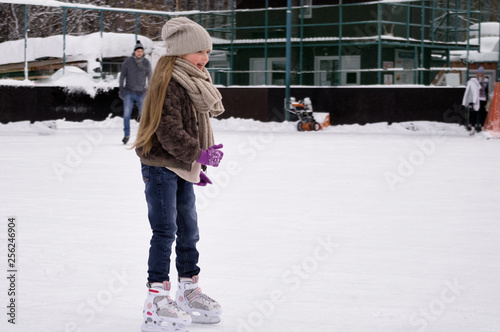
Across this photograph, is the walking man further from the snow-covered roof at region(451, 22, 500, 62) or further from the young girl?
the snow-covered roof at region(451, 22, 500, 62)

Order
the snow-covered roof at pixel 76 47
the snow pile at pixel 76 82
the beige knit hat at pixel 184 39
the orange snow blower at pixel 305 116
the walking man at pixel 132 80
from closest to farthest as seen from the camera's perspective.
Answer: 1. the beige knit hat at pixel 184 39
2. the walking man at pixel 132 80
3. the snow-covered roof at pixel 76 47
4. the snow pile at pixel 76 82
5. the orange snow blower at pixel 305 116

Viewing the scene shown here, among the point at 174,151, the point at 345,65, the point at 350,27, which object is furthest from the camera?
the point at 345,65

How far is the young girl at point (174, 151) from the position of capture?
3.52 metres

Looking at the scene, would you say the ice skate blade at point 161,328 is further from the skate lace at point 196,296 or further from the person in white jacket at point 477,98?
the person in white jacket at point 477,98

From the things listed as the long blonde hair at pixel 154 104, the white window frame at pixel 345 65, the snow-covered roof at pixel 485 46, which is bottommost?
the long blonde hair at pixel 154 104

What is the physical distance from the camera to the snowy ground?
3.83m

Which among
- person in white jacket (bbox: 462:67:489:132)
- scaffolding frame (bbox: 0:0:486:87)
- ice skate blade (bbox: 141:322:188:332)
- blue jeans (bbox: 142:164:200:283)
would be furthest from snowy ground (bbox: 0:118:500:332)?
scaffolding frame (bbox: 0:0:486:87)

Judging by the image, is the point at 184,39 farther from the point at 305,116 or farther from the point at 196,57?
the point at 305,116

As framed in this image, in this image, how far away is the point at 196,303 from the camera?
3.75 m

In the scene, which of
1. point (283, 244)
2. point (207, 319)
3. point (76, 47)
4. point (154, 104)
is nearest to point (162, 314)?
point (207, 319)

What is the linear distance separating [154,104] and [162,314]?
917 mm

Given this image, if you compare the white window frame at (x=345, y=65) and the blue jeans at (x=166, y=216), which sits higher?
the white window frame at (x=345, y=65)

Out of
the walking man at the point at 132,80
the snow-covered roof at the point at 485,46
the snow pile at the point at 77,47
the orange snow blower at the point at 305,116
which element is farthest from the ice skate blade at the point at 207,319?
the snow-covered roof at the point at 485,46

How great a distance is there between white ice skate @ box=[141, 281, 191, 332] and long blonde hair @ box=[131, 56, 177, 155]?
620mm
